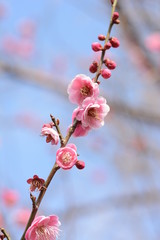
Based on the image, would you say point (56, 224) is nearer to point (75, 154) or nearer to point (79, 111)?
point (75, 154)

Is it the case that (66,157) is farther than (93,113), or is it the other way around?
(93,113)

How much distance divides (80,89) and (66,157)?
0.89ft

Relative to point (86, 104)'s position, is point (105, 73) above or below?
above

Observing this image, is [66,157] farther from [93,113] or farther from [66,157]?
[93,113]

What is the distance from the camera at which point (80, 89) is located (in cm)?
132

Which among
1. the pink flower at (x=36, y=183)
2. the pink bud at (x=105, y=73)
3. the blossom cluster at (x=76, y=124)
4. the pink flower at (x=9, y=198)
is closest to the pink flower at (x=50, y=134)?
the blossom cluster at (x=76, y=124)

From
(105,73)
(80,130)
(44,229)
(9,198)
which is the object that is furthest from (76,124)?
(9,198)

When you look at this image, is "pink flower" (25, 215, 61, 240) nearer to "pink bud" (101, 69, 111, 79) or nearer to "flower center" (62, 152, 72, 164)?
"flower center" (62, 152, 72, 164)

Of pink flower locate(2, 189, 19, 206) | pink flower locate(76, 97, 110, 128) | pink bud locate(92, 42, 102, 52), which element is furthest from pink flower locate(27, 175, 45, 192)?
pink flower locate(2, 189, 19, 206)

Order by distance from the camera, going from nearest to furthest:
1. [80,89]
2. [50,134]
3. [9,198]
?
[50,134]
[80,89]
[9,198]

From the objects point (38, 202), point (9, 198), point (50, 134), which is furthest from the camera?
point (9, 198)

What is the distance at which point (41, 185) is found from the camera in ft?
3.73

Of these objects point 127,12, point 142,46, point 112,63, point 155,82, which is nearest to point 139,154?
point 155,82

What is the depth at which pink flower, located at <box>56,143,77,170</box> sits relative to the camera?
1.14 meters
